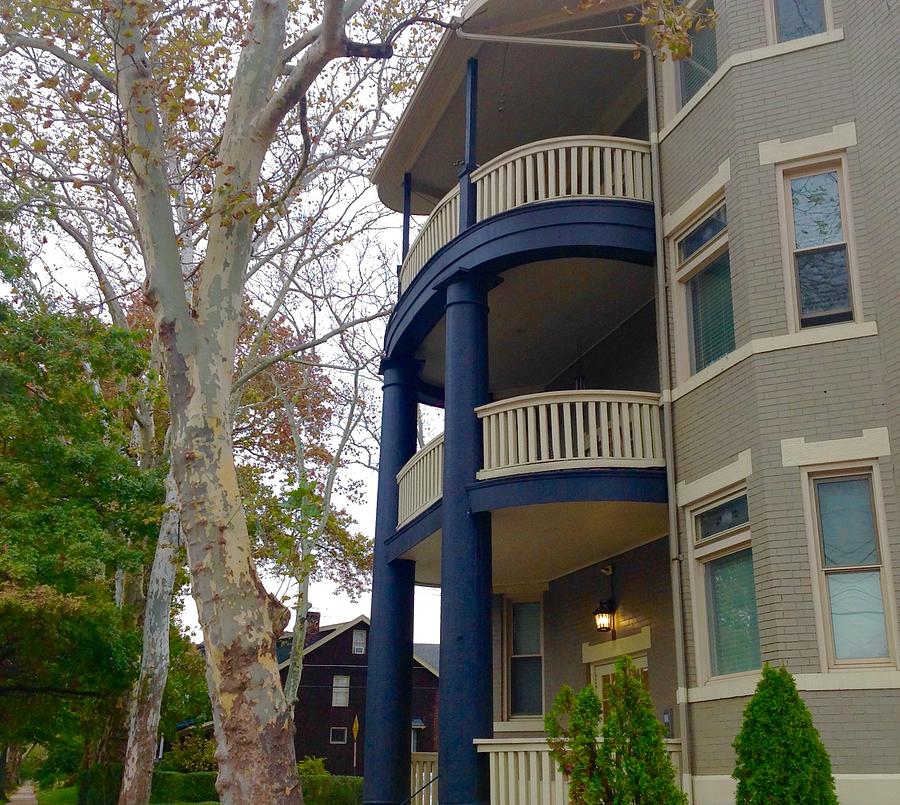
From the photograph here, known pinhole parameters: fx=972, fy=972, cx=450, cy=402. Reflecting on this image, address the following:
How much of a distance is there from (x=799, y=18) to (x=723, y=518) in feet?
16.8

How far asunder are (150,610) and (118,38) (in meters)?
11.5

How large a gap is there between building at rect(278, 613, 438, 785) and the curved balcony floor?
115 ft

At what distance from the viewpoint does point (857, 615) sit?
314 inches

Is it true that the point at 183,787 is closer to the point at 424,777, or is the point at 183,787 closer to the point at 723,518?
the point at 424,777

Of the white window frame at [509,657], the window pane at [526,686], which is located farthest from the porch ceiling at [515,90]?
the window pane at [526,686]

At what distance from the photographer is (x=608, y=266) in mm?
12039

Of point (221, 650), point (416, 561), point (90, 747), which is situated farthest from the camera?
point (90, 747)

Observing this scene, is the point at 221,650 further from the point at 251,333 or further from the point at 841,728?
the point at 251,333

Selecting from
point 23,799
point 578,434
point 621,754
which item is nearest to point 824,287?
point 578,434

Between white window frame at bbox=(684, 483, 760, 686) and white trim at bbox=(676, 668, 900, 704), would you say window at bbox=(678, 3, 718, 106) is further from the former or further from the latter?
white trim at bbox=(676, 668, 900, 704)

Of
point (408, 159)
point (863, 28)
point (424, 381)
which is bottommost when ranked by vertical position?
point (424, 381)

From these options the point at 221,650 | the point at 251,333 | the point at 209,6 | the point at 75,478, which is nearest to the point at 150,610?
the point at 75,478

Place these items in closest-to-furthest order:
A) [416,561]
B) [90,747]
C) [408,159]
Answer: [416,561] < [408,159] < [90,747]

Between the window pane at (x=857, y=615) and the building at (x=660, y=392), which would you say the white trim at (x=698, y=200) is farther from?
the window pane at (x=857, y=615)
